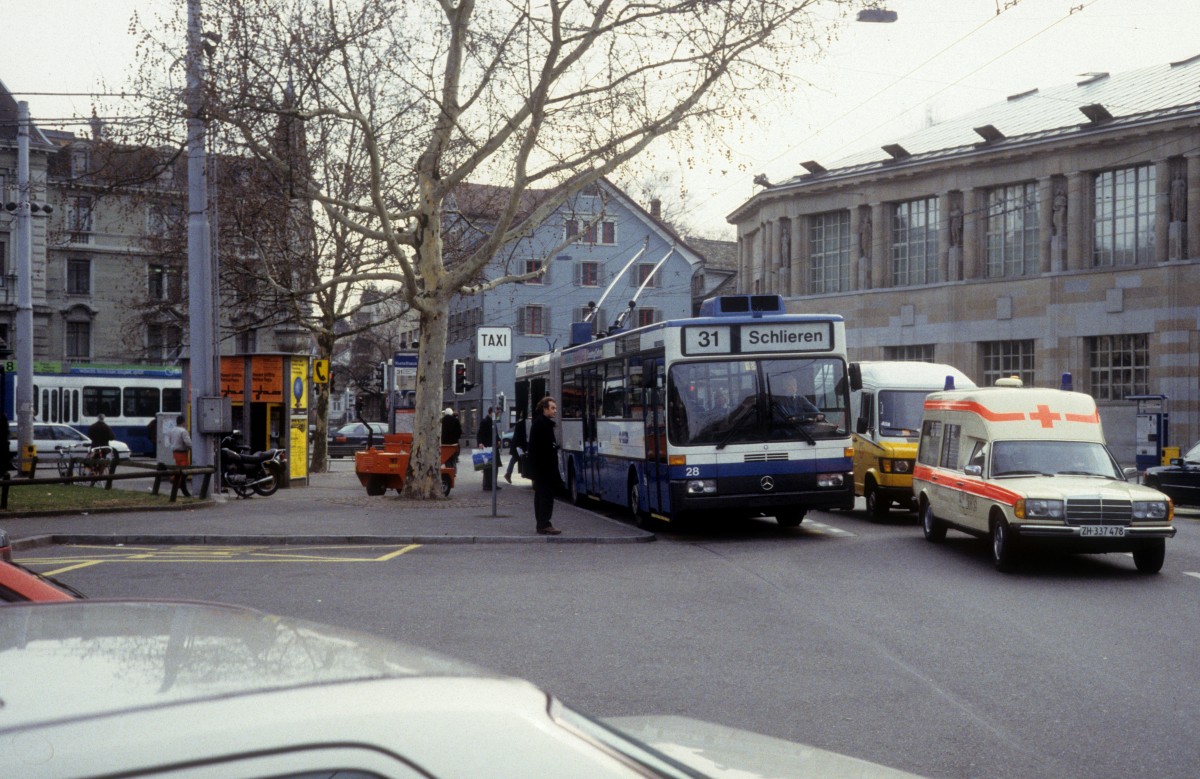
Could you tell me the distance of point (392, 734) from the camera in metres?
1.88

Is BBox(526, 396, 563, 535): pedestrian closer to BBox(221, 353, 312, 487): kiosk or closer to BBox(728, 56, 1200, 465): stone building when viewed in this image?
BBox(221, 353, 312, 487): kiosk

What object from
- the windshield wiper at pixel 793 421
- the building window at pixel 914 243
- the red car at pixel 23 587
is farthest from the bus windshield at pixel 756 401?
the building window at pixel 914 243

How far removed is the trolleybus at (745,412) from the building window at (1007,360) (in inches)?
1245

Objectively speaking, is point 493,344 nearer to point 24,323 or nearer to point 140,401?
point 24,323

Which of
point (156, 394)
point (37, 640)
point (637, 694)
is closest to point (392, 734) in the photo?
point (37, 640)

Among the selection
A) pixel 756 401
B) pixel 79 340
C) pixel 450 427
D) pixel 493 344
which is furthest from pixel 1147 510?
pixel 79 340

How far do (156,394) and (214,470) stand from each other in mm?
33326

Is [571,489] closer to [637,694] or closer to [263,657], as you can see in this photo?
[637,694]

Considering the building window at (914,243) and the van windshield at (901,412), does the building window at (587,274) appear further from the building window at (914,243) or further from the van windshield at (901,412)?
the van windshield at (901,412)

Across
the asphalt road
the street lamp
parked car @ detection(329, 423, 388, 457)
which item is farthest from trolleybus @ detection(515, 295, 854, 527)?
parked car @ detection(329, 423, 388, 457)

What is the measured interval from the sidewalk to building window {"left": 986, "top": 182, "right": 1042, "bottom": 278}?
93.0 ft

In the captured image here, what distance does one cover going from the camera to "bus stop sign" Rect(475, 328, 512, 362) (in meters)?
20.8

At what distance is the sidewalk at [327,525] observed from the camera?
58.0 feet

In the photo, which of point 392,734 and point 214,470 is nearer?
point 392,734
